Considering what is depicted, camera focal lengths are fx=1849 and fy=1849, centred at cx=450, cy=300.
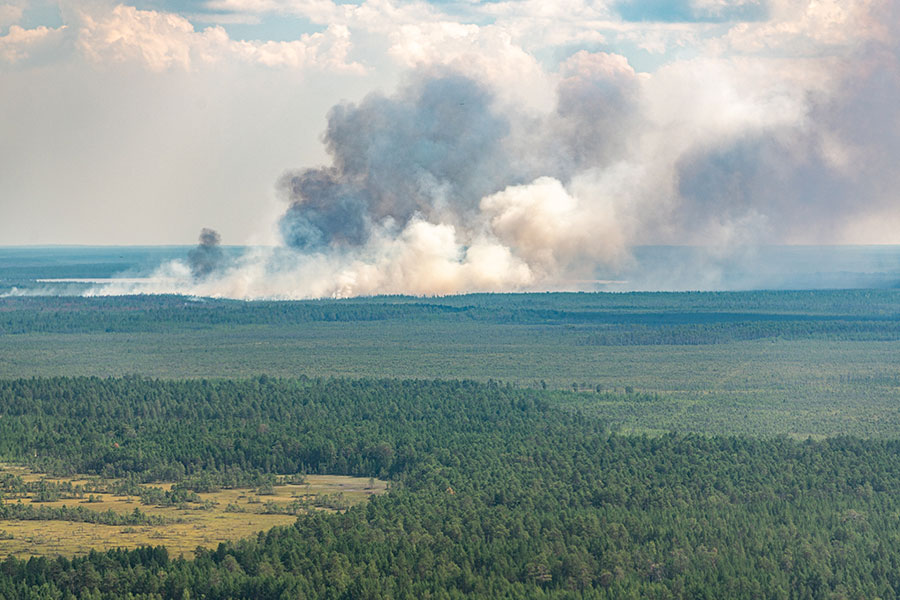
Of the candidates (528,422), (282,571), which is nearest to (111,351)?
(528,422)

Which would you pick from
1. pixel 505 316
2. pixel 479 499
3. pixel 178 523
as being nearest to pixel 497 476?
pixel 479 499

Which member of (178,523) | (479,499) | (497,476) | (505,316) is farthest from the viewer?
(505,316)

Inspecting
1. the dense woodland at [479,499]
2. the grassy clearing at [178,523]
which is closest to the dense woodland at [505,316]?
the dense woodland at [479,499]

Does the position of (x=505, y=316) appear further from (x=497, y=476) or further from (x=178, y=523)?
(x=178, y=523)

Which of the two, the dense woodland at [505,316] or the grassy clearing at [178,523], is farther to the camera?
the dense woodland at [505,316]

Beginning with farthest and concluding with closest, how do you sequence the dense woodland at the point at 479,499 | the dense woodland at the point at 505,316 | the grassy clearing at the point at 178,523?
the dense woodland at the point at 505,316 < the grassy clearing at the point at 178,523 < the dense woodland at the point at 479,499

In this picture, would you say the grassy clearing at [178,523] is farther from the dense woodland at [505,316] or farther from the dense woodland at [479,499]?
the dense woodland at [505,316]
